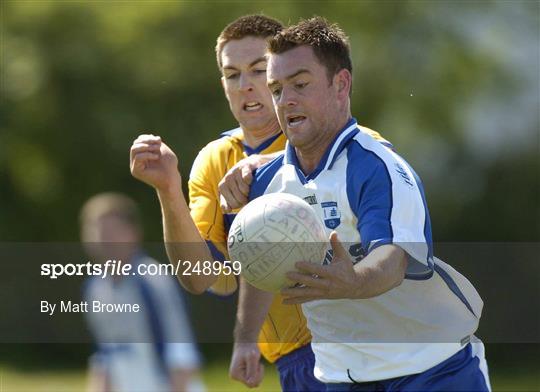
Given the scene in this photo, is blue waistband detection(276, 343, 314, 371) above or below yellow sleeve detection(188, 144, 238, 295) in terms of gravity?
below

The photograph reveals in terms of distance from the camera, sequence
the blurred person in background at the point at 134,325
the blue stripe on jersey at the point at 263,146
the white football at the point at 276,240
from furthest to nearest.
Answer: the blue stripe on jersey at the point at 263,146 < the blurred person in background at the point at 134,325 < the white football at the point at 276,240

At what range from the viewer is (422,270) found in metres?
4.17

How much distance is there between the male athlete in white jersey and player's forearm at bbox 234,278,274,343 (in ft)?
2.52

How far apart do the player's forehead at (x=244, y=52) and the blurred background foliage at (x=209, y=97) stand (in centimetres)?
827

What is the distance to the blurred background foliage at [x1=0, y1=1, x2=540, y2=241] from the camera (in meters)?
14.0

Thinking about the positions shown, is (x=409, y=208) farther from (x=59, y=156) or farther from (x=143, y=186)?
(x=59, y=156)

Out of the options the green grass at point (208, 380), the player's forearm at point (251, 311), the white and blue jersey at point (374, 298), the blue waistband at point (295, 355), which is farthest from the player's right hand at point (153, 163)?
the green grass at point (208, 380)

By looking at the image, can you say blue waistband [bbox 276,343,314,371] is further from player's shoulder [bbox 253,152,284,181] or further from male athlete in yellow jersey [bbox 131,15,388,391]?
player's shoulder [bbox 253,152,284,181]

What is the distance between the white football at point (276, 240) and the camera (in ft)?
12.9

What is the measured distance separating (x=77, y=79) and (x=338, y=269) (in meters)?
13.2

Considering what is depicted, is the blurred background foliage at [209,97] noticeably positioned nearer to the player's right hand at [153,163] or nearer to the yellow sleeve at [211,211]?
the yellow sleeve at [211,211]

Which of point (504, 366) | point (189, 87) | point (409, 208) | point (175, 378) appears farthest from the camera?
point (189, 87)

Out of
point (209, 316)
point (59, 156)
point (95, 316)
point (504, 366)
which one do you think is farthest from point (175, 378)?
point (59, 156)

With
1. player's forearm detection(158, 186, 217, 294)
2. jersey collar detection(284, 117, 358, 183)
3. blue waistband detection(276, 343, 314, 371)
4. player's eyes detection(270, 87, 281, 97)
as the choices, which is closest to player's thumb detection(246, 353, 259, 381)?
blue waistband detection(276, 343, 314, 371)
